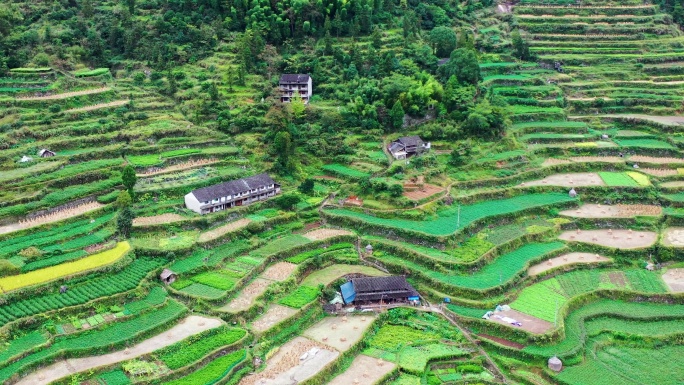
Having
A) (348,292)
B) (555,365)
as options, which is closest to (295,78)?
(348,292)

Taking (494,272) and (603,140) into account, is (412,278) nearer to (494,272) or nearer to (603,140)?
(494,272)

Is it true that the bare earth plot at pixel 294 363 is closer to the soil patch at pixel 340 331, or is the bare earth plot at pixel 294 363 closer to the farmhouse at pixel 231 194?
the soil patch at pixel 340 331

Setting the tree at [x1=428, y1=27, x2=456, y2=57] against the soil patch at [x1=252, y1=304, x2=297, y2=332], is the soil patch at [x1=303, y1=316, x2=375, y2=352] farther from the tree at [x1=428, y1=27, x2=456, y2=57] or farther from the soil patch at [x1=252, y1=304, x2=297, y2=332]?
the tree at [x1=428, y1=27, x2=456, y2=57]

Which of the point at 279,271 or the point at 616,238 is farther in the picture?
the point at 616,238

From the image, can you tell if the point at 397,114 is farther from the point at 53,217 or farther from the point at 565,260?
the point at 53,217

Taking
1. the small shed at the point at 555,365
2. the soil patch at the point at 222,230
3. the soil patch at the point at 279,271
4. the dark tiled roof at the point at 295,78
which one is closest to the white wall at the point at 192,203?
the soil patch at the point at 222,230

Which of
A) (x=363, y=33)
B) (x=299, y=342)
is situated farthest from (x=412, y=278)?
(x=363, y=33)

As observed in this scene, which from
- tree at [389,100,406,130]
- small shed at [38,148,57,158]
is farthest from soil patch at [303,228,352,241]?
small shed at [38,148,57,158]
